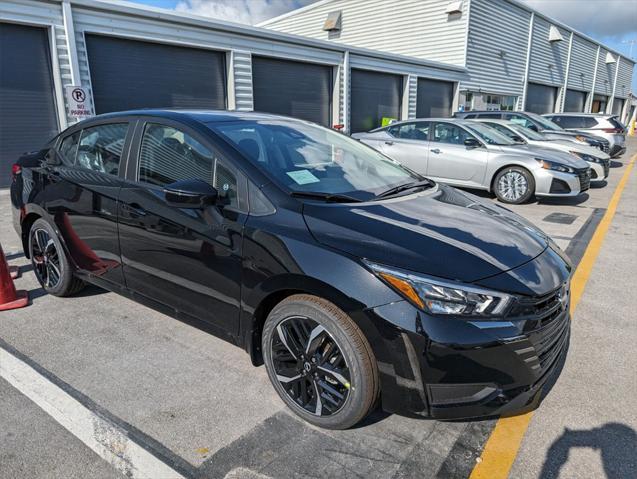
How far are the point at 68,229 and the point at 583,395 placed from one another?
3.73 m

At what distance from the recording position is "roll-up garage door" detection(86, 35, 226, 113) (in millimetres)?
9656

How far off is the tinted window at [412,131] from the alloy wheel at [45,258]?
273 inches

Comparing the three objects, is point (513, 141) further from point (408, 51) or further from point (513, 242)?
point (408, 51)

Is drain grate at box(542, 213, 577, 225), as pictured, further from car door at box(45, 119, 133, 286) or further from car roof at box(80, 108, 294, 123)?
car door at box(45, 119, 133, 286)

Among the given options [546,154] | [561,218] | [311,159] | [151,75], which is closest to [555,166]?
[546,154]

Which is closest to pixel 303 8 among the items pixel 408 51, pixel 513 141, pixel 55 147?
A: pixel 408 51

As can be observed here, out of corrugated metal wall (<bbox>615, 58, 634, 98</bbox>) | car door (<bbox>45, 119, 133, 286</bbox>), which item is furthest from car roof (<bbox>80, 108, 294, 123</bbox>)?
corrugated metal wall (<bbox>615, 58, 634, 98</bbox>)

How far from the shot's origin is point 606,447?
2174mm

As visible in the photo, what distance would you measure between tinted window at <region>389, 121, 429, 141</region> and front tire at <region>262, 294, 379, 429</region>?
727cm

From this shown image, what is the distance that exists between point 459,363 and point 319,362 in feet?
2.23

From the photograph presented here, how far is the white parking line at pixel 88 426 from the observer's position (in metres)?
2.03

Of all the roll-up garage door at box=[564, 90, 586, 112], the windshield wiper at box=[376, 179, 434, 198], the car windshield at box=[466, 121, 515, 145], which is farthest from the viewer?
the roll-up garage door at box=[564, 90, 586, 112]

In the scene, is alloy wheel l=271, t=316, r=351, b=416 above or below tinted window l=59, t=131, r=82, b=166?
below

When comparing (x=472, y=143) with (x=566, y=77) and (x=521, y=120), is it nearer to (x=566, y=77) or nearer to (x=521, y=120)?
(x=521, y=120)
